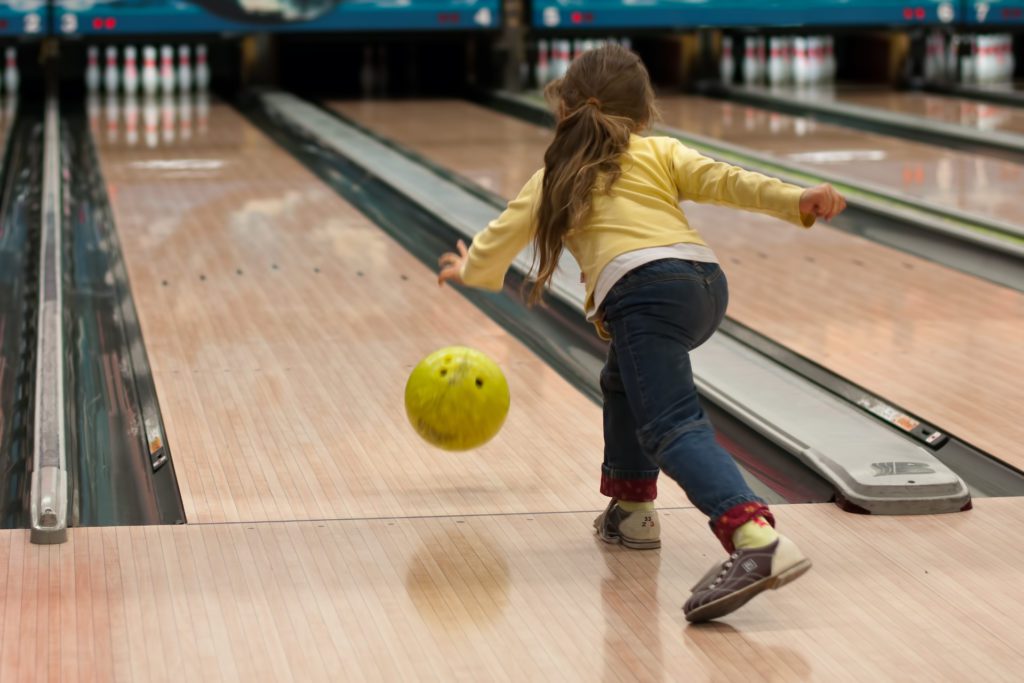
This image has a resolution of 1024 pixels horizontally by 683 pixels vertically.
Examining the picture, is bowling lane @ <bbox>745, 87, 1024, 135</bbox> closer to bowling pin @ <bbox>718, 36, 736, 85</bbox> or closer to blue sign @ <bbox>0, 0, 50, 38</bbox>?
bowling pin @ <bbox>718, 36, 736, 85</bbox>

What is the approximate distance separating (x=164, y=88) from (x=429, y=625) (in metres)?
7.39

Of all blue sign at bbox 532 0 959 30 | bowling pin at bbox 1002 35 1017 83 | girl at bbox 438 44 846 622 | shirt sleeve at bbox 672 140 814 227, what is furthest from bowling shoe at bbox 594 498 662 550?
bowling pin at bbox 1002 35 1017 83

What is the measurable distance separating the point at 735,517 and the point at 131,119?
20.5 ft

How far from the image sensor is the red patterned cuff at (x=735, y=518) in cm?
190

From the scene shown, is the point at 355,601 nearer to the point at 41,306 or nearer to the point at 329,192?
the point at 41,306

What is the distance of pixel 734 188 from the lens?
2.02 metres

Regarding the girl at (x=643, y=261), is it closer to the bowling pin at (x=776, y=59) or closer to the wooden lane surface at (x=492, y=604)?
the wooden lane surface at (x=492, y=604)

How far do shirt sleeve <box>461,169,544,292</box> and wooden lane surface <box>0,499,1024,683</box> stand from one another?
40 cm

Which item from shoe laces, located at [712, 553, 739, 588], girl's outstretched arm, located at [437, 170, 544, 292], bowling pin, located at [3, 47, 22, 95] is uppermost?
bowling pin, located at [3, 47, 22, 95]

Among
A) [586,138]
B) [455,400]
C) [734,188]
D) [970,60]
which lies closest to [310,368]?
[455,400]

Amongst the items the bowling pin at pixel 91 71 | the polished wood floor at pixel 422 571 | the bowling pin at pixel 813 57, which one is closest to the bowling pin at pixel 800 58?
the bowling pin at pixel 813 57

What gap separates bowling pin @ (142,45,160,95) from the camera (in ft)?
28.8

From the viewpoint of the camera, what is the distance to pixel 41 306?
3693mm

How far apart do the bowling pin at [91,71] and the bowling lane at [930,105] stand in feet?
12.4
